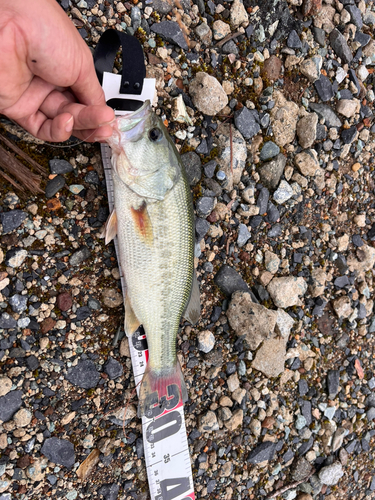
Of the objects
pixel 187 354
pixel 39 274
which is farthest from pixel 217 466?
pixel 39 274

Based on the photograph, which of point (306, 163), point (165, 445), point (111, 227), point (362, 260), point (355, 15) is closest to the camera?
point (111, 227)

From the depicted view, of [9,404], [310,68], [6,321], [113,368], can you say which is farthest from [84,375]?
[310,68]

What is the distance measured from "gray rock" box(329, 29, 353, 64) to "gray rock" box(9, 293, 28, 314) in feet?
13.4

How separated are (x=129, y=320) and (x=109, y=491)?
1473 mm

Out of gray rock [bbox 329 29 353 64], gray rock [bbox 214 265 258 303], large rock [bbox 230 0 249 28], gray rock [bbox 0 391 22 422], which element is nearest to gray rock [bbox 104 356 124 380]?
gray rock [bbox 0 391 22 422]

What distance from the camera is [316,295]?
3.88 metres

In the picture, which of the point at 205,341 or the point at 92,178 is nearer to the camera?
the point at 92,178

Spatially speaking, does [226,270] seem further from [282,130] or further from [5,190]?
[5,190]

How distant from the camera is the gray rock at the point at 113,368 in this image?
3.01 meters

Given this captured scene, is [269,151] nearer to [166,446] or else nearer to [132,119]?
[132,119]

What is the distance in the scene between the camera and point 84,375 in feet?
9.58

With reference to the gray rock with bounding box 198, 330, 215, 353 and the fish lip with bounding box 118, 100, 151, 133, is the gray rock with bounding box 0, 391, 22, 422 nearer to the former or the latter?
the gray rock with bounding box 198, 330, 215, 353

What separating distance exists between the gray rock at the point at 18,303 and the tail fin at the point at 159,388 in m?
1.07

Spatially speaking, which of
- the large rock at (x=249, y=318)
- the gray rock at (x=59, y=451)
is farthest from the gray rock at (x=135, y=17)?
the gray rock at (x=59, y=451)
